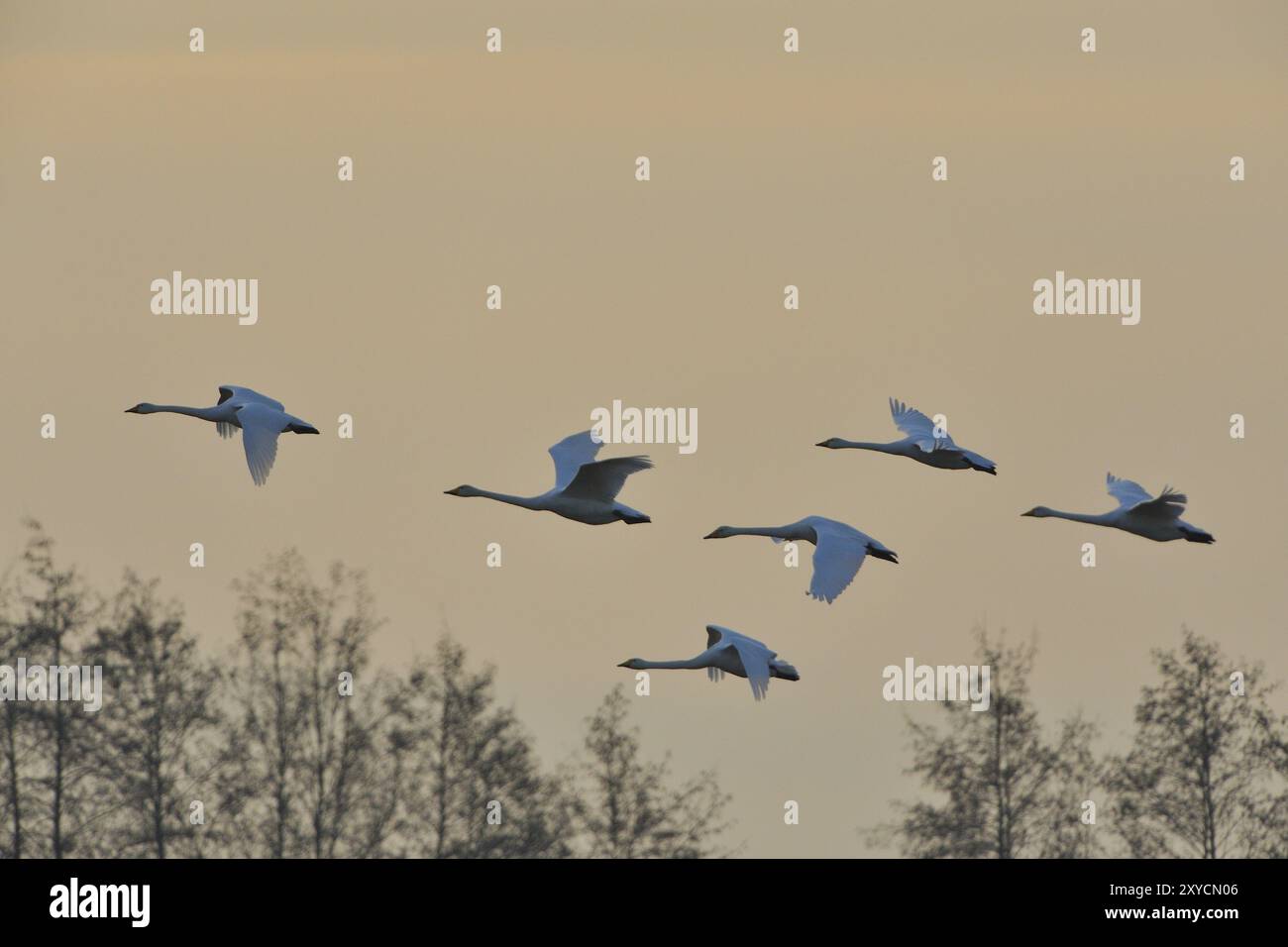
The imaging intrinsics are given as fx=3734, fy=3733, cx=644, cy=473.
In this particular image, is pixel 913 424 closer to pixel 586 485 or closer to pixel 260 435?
A: pixel 586 485

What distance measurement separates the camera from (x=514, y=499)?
58.5 metres

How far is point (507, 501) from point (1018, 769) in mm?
23270

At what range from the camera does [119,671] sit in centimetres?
8025

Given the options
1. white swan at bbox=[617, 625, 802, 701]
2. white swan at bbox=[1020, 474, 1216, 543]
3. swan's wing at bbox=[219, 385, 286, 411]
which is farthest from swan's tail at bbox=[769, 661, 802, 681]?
swan's wing at bbox=[219, 385, 286, 411]

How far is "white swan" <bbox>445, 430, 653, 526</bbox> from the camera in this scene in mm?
54656

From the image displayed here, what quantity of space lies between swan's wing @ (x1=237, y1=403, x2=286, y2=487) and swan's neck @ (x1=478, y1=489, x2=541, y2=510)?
4.11 meters

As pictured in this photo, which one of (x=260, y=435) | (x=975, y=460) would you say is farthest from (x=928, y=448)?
(x=260, y=435)

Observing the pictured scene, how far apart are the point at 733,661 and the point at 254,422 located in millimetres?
8256

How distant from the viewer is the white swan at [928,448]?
2295 inches

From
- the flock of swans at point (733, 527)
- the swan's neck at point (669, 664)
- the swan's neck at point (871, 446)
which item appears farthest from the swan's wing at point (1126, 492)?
the swan's neck at point (669, 664)
